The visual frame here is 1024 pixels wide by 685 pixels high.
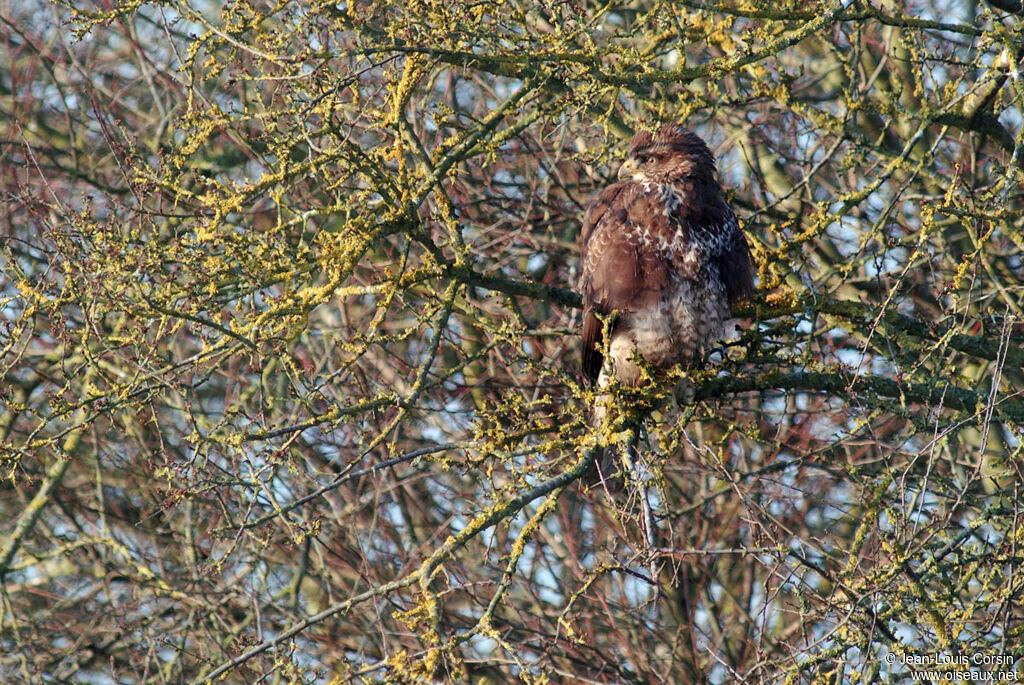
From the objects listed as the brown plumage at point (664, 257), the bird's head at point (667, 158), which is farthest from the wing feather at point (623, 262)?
the bird's head at point (667, 158)

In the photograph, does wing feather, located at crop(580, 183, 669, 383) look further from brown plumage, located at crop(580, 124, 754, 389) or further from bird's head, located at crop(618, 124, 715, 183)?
bird's head, located at crop(618, 124, 715, 183)

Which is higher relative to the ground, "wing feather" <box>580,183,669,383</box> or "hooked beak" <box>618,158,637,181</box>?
"hooked beak" <box>618,158,637,181</box>

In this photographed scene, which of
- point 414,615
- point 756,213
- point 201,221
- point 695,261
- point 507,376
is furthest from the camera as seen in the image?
point 507,376

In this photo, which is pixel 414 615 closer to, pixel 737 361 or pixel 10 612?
pixel 737 361

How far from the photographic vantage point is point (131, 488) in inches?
276

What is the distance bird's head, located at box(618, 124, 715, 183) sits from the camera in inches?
197

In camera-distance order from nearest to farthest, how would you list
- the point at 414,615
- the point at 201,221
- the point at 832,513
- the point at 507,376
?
1. the point at 414,615
2. the point at 201,221
3. the point at 507,376
4. the point at 832,513

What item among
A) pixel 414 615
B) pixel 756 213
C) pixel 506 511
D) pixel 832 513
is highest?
pixel 756 213

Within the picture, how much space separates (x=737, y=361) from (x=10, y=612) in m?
3.42

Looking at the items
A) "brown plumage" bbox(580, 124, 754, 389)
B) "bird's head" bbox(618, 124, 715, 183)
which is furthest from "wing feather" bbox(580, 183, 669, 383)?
"bird's head" bbox(618, 124, 715, 183)

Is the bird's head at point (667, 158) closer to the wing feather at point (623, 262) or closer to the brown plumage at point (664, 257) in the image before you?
the brown plumage at point (664, 257)

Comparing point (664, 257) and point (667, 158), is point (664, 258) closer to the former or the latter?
point (664, 257)

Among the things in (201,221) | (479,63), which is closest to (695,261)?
(479,63)

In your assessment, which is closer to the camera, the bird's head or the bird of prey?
the bird of prey
